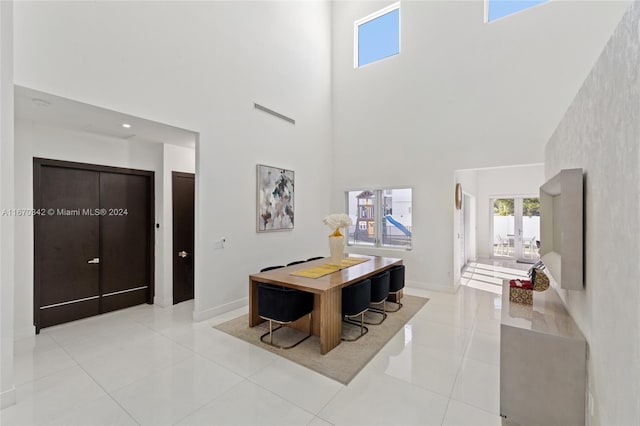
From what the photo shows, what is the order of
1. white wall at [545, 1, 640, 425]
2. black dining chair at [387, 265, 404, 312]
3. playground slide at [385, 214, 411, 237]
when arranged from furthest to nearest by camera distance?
1. playground slide at [385, 214, 411, 237]
2. black dining chair at [387, 265, 404, 312]
3. white wall at [545, 1, 640, 425]

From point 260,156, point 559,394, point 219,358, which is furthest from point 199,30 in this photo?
point 559,394

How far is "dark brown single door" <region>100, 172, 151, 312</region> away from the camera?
4203mm

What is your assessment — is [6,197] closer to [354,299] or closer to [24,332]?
[24,332]

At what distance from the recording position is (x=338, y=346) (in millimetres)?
3129

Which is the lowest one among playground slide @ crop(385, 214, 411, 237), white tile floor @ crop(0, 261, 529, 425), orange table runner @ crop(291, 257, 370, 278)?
white tile floor @ crop(0, 261, 529, 425)

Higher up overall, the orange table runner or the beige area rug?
the orange table runner

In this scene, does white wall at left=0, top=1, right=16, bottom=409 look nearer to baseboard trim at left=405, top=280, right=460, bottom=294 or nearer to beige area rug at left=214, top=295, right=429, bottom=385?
beige area rug at left=214, top=295, right=429, bottom=385

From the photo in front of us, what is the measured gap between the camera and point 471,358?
2.91 m

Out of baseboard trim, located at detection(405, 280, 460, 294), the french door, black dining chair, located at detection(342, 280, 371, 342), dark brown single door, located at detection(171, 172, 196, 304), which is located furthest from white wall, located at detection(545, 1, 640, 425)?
the french door

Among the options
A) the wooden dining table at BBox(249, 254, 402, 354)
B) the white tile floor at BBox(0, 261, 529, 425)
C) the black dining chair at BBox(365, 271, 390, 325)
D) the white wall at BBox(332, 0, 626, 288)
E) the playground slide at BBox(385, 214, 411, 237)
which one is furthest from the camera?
the playground slide at BBox(385, 214, 411, 237)

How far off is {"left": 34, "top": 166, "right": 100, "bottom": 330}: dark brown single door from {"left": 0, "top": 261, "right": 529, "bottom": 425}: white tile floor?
1.07 feet

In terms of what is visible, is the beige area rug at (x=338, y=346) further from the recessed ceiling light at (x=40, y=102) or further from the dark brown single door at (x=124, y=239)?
the recessed ceiling light at (x=40, y=102)

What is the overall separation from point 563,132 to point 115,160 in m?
5.65

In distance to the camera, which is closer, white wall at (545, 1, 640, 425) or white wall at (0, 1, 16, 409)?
white wall at (545, 1, 640, 425)
